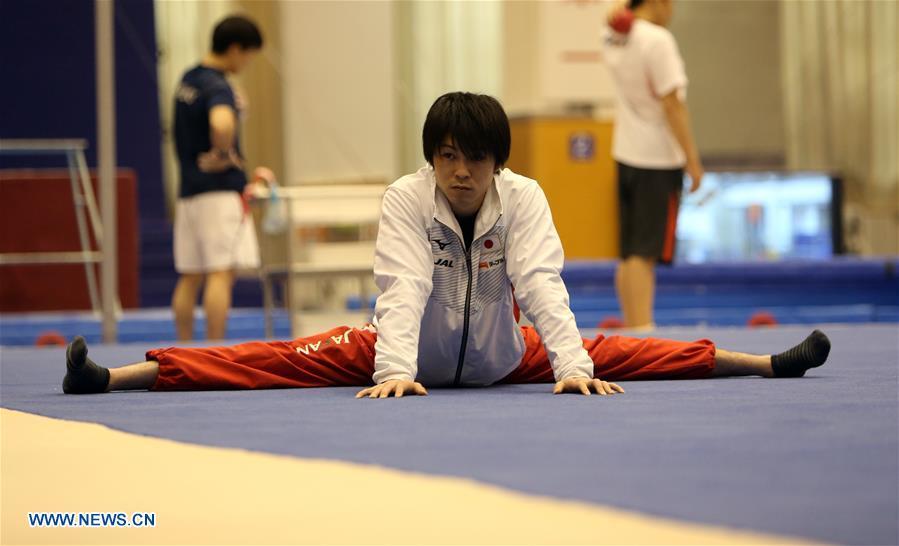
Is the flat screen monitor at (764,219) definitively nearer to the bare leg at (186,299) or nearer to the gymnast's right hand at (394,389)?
the bare leg at (186,299)

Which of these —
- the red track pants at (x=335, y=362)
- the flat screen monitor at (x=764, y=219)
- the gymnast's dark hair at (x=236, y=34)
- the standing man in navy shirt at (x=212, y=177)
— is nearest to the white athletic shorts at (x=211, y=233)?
the standing man in navy shirt at (x=212, y=177)

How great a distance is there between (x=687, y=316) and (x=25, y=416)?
470cm

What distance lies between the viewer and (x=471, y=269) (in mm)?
2688

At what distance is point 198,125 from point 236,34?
37cm

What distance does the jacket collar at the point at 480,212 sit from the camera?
2664 mm

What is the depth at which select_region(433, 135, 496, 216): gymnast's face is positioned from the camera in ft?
8.36

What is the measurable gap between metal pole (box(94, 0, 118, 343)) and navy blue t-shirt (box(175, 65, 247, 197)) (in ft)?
1.39

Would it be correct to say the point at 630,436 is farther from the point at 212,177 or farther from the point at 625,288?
the point at 212,177

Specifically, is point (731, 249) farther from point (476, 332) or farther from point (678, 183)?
point (476, 332)

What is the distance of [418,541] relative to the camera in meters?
1.38

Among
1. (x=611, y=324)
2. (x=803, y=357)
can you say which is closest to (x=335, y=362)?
(x=803, y=357)

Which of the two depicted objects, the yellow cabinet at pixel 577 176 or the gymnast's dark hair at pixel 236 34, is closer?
the gymnast's dark hair at pixel 236 34

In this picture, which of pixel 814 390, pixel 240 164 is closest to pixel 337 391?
pixel 814 390

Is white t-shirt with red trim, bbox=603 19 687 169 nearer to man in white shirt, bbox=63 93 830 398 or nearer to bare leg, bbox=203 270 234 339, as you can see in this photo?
bare leg, bbox=203 270 234 339
